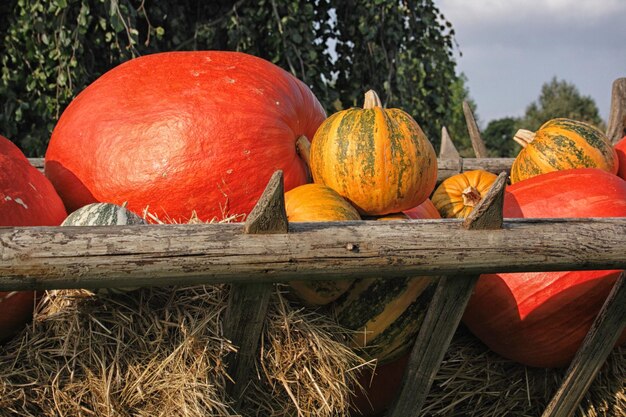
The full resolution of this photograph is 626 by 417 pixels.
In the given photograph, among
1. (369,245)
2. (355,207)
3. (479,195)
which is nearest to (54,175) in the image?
(355,207)

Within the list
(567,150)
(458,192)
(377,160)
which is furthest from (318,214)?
(567,150)

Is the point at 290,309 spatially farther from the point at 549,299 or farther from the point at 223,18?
the point at 223,18

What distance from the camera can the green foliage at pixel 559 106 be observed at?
106ft

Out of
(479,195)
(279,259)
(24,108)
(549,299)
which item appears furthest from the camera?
(24,108)

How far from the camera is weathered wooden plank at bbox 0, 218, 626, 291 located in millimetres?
1389

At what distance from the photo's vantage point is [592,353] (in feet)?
6.52

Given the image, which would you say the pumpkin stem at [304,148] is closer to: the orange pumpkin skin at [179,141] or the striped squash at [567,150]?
the orange pumpkin skin at [179,141]

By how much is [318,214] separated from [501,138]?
83.4 ft

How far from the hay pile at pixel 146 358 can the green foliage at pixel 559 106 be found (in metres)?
30.6

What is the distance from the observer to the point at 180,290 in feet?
5.44

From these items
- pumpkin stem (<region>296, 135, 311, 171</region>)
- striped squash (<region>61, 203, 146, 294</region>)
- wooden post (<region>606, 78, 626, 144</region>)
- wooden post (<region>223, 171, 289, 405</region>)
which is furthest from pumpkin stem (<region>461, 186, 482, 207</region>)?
wooden post (<region>606, 78, 626, 144</region>)

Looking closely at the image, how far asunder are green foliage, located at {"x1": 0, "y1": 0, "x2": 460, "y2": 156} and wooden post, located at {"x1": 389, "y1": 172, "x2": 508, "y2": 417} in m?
3.79

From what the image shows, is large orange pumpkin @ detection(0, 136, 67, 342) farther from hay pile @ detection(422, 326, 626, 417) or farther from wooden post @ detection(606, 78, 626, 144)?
wooden post @ detection(606, 78, 626, 144)

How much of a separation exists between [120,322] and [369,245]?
0.60m
